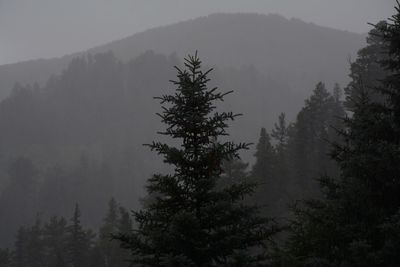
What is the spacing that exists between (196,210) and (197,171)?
81 centimetres

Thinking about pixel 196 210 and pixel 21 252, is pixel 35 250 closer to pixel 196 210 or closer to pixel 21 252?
pixel 21 252

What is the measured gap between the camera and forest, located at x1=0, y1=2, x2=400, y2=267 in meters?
9.27

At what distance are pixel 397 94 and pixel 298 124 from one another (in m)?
35.8

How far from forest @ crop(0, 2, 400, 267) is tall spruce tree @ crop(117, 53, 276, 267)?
0.03 meters

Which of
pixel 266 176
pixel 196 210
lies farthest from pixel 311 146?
pixel 196 210

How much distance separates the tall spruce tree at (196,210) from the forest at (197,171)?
1.2 inches

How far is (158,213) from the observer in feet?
30.9

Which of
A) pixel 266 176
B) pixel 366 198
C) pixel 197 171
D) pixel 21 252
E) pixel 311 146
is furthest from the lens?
pixel 21 252

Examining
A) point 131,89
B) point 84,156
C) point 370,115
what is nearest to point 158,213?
point 370,115

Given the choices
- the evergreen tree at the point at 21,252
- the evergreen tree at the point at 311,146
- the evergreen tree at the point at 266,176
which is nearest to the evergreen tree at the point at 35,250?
the evergreen tree at the point at 21,252

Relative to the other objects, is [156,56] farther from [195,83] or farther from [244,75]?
[195,83]

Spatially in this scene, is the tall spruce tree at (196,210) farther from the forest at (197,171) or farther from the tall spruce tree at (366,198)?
the tall spruce tree at (366,198)

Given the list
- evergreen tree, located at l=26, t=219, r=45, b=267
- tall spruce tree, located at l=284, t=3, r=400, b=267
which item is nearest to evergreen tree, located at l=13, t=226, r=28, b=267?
evergreen tree, located at l=26, t=219, r=45, b=267

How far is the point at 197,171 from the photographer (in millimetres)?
9609
